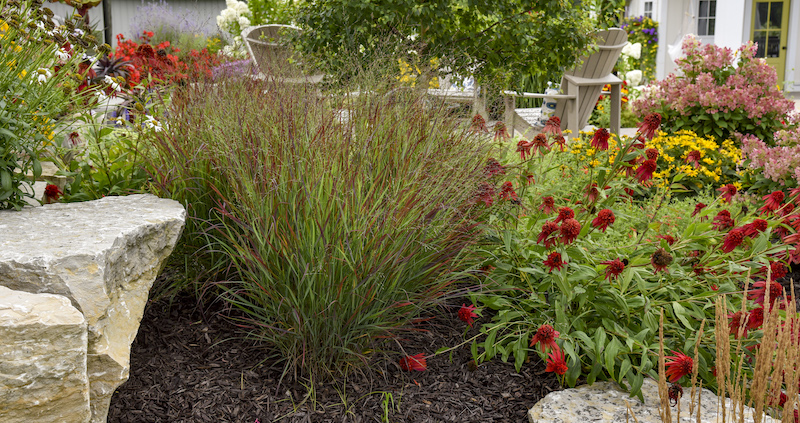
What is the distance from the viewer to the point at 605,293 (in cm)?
235

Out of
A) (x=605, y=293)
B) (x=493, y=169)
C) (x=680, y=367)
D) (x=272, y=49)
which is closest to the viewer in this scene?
(x=680, y=367)

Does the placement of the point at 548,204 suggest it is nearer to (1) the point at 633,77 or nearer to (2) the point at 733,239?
(2) the point at 733,239

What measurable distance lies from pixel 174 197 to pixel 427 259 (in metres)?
1.06

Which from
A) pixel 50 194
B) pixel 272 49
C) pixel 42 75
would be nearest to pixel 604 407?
pixel 50 194

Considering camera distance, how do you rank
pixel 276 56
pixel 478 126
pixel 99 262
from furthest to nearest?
pixel 276 56, pixel 478 126, pixel 99 262

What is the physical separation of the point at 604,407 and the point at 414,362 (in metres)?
0.65

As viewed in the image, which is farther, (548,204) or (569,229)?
(548,204)

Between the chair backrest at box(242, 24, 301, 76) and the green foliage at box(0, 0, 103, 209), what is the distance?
936 millimetres

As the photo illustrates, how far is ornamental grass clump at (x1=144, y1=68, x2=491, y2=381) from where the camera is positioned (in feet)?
6.48

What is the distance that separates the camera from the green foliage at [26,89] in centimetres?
211

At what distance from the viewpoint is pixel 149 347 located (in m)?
2.29

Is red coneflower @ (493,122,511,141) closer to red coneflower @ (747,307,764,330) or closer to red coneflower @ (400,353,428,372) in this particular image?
red coneflower @ (400,353,428,372)

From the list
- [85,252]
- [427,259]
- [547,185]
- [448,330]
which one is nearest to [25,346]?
[85,252]

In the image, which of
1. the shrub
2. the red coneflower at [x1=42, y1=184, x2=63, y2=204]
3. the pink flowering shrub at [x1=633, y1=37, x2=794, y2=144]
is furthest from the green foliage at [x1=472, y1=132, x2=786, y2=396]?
the pink flowering shrub at [x1=633, y1=37, x2=794, y2=144]
